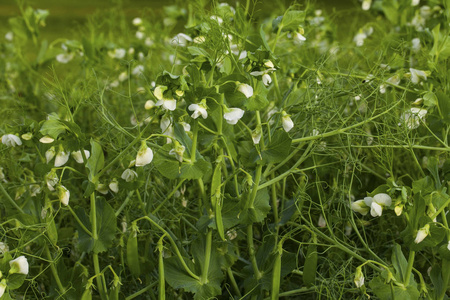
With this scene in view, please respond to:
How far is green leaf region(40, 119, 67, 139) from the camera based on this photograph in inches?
42.1

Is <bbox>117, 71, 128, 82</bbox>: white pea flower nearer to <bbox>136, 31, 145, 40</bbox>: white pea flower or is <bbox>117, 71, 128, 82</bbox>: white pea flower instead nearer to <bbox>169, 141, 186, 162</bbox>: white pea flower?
<bbox>136, 31, 145, 40</bbox>: white pea flower

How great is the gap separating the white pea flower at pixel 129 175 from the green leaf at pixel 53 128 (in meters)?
0.14

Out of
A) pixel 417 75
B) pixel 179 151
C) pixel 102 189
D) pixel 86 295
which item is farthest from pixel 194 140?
pixel 417 75

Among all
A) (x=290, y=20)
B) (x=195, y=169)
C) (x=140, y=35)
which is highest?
(x=290, y=20)

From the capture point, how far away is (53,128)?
1.08 meters

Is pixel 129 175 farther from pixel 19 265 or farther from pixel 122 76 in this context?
pixel 122 76

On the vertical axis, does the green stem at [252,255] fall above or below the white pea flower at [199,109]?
below

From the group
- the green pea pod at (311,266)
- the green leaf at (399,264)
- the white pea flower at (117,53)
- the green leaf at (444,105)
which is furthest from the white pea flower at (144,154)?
the white pea flower at (117,53)

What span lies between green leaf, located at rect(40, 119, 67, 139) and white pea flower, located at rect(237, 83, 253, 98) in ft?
1.05

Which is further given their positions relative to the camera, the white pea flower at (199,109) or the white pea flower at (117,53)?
the white pea flower at (117,53)

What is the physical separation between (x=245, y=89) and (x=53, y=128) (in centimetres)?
35

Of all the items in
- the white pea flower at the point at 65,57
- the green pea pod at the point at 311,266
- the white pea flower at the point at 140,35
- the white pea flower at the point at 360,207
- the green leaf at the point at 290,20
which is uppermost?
the green leaf at the point at 290,20

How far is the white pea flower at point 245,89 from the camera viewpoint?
1.05 metres

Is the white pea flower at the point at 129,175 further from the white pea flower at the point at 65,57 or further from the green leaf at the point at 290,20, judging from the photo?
the white pea flower at the point at 65,57
